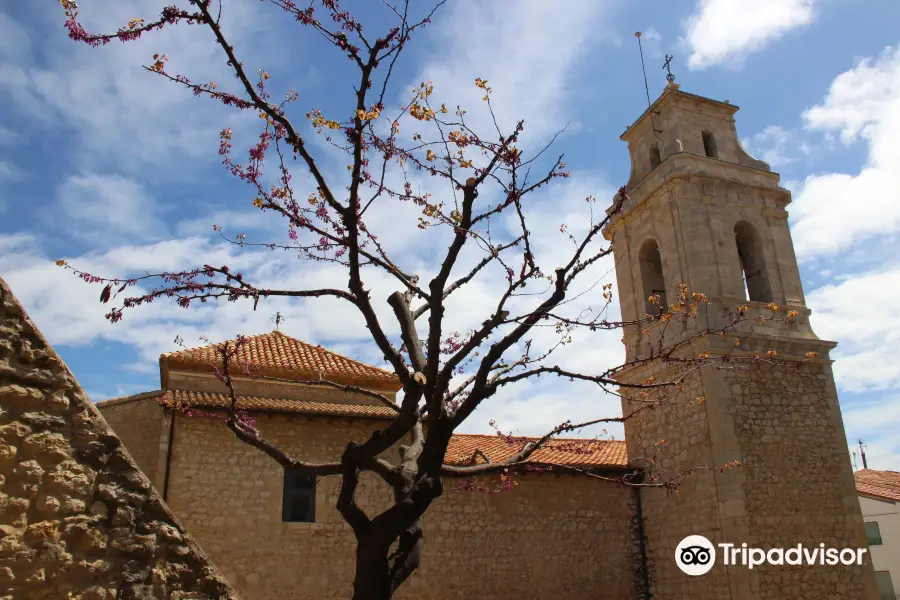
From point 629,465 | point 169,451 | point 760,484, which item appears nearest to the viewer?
point 169,451

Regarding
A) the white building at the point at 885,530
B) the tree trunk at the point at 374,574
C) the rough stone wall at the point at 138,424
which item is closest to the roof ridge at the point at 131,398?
the rough stone wall at the point at 138,424

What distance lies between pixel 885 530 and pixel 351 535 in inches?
958

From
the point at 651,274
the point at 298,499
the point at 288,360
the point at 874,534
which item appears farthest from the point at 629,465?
the point at 874,534

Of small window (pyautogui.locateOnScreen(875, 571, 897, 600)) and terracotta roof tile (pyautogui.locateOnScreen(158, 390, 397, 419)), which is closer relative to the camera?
terracotta roof tile (pyautogui.locateOnScreen(158, 390, 397, 419))

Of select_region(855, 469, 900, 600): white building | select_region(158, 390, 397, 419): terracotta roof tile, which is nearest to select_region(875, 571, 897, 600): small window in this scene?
select_region(855, 469, 900, 600): white building

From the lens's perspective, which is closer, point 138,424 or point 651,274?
point 138,424

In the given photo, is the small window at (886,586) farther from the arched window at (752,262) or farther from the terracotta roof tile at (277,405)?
the terracotta roof tile at (277,405)

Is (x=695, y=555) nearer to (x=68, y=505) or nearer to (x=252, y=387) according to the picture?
(x=252, y=387)

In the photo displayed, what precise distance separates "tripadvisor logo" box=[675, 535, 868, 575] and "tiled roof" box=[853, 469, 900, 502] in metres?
16.0

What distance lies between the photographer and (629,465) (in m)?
15.5

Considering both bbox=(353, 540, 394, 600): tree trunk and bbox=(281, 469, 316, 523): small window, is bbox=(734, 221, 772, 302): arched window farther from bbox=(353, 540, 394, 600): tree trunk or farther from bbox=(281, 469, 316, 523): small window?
bbox=(353, 540, 394, 600): tree trunk

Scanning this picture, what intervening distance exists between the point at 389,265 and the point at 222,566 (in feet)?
23.8

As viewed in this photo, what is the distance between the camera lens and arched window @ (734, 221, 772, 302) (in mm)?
15570

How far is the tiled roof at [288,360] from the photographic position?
13328 mm
